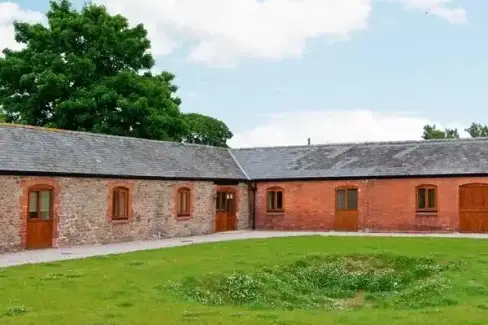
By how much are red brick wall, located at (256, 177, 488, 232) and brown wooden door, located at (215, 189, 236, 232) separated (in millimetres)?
1694

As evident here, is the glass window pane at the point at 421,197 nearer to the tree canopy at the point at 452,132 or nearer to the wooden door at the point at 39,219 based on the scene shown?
the wooden door at the point at 39,219

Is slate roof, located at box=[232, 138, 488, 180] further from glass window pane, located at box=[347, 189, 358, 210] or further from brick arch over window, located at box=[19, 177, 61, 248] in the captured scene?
brick arch over window, located at box=[19, 177, 61, 248]

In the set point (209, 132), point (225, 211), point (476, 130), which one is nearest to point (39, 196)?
point (225, 211)

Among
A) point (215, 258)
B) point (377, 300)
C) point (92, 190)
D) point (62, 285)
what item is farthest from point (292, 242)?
point (62, 285)

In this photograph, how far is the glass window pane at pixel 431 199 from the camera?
→ 30453mm

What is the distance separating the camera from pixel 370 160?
32844 mm

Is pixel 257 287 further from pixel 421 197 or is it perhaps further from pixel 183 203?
pixel 421 197

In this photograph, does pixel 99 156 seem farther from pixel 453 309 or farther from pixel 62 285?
pixel 453 309

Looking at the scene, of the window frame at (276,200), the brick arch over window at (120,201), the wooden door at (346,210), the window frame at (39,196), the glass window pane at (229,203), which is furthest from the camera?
the window frame at (276,200)

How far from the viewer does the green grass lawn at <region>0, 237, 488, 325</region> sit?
35.9 ft

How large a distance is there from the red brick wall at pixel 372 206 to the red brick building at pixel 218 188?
0.16 feet

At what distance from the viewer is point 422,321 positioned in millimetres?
10680

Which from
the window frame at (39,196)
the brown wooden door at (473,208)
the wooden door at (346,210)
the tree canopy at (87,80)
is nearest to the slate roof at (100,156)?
the window frame at (39,196)

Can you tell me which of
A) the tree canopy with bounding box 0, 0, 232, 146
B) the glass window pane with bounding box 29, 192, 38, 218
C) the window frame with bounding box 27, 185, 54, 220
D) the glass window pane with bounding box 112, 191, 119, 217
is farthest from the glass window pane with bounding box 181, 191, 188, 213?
the tree canopy with bounding box 0, 0, 232, 146
